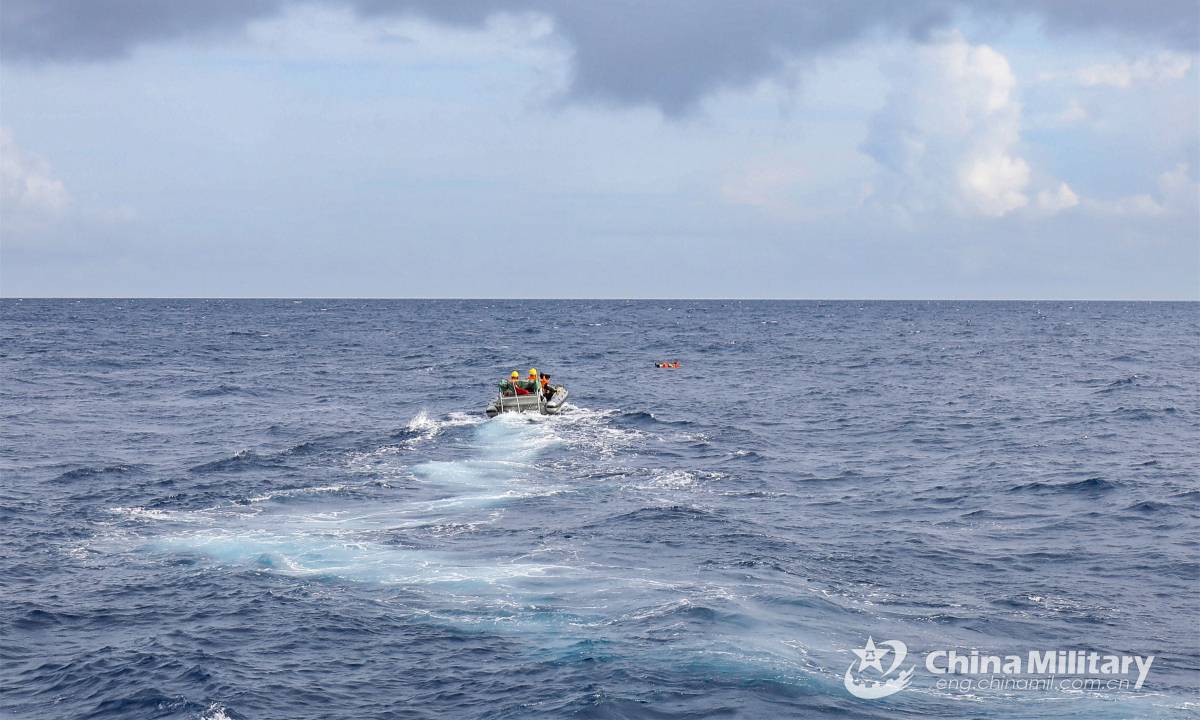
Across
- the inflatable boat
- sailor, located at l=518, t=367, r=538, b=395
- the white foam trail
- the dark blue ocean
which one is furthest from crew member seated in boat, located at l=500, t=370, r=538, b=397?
the white foam trail

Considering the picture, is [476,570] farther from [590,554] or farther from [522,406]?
[522,406]

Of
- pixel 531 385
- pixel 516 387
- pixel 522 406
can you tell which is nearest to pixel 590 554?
pixel 522 406

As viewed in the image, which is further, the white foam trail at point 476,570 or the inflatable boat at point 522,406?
the inflatable boat at point 522,406

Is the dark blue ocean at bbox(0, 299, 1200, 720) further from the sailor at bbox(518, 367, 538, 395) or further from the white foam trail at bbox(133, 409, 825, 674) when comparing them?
the sailor at bbox(518, 367, 538, 395)

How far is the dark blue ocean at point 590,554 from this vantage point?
18.3m

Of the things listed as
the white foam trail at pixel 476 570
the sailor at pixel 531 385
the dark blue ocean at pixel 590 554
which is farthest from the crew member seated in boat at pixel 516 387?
the white foam trail at pixel 476 570

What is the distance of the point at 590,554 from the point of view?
1041 inches

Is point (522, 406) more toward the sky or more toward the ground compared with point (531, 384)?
more toward the ground

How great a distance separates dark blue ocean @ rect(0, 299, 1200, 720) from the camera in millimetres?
18281

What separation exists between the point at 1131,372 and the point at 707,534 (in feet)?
204

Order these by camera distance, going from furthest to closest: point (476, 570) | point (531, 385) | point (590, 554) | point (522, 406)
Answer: point (531, 385) → point (522, 406) → point (590, 554) → point (476, 570)

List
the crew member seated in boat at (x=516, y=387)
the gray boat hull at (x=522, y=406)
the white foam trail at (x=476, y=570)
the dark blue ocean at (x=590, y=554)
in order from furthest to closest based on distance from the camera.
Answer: the crew member seated in boat at (x=516, y=387) → the gray boat hull at (x=522, y=406) → the white foam trail at (x=476, y=570) → the dark blue ocean at (x=590, y=554)

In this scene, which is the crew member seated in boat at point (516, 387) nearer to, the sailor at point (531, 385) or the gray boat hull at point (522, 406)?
the sailor at point (531, 385)

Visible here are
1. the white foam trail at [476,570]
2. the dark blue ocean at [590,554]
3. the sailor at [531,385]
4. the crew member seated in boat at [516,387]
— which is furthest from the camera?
the sailor at [531,385]
